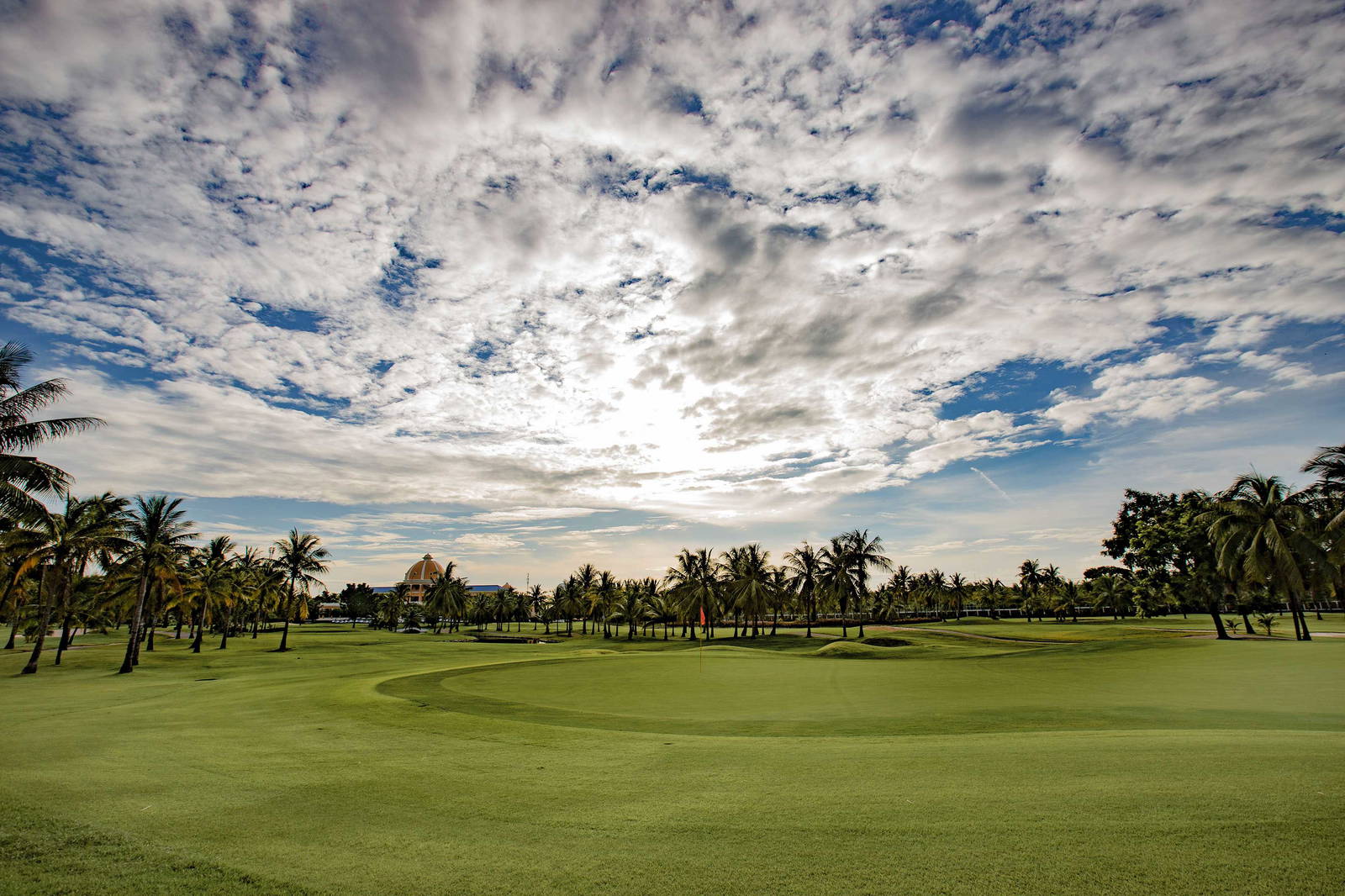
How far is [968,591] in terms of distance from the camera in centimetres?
16538

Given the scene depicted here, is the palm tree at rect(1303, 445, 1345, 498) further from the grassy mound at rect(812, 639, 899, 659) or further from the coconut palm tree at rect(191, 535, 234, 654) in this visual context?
the coconut palm tree at rect(191, 535, 234, 654)

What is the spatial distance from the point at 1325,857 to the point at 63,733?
81.1ft

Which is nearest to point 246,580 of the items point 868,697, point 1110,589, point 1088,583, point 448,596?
point 448,596

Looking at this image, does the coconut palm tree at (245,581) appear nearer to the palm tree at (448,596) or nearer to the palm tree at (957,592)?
the palm tree at (448,596)

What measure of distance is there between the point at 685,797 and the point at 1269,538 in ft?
176

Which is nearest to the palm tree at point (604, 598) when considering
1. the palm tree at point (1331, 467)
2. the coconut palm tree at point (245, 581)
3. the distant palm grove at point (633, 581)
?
the distant palm grove at point (633, 581)

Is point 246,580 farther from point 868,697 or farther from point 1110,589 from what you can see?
point 1110,589

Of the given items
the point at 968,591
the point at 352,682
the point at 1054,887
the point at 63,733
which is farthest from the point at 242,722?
the point at 968,591

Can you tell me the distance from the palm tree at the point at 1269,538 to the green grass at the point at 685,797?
98.0 feet

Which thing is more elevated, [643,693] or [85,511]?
[85,511]

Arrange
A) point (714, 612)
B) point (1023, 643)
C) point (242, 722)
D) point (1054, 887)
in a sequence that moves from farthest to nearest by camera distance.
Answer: point (714, 612), point (1023, 643), point (242, 722), point (1054, 887)

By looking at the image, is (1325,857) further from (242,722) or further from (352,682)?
(352,682)

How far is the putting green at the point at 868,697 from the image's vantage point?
1723cm

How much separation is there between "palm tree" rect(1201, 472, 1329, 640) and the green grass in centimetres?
2986
